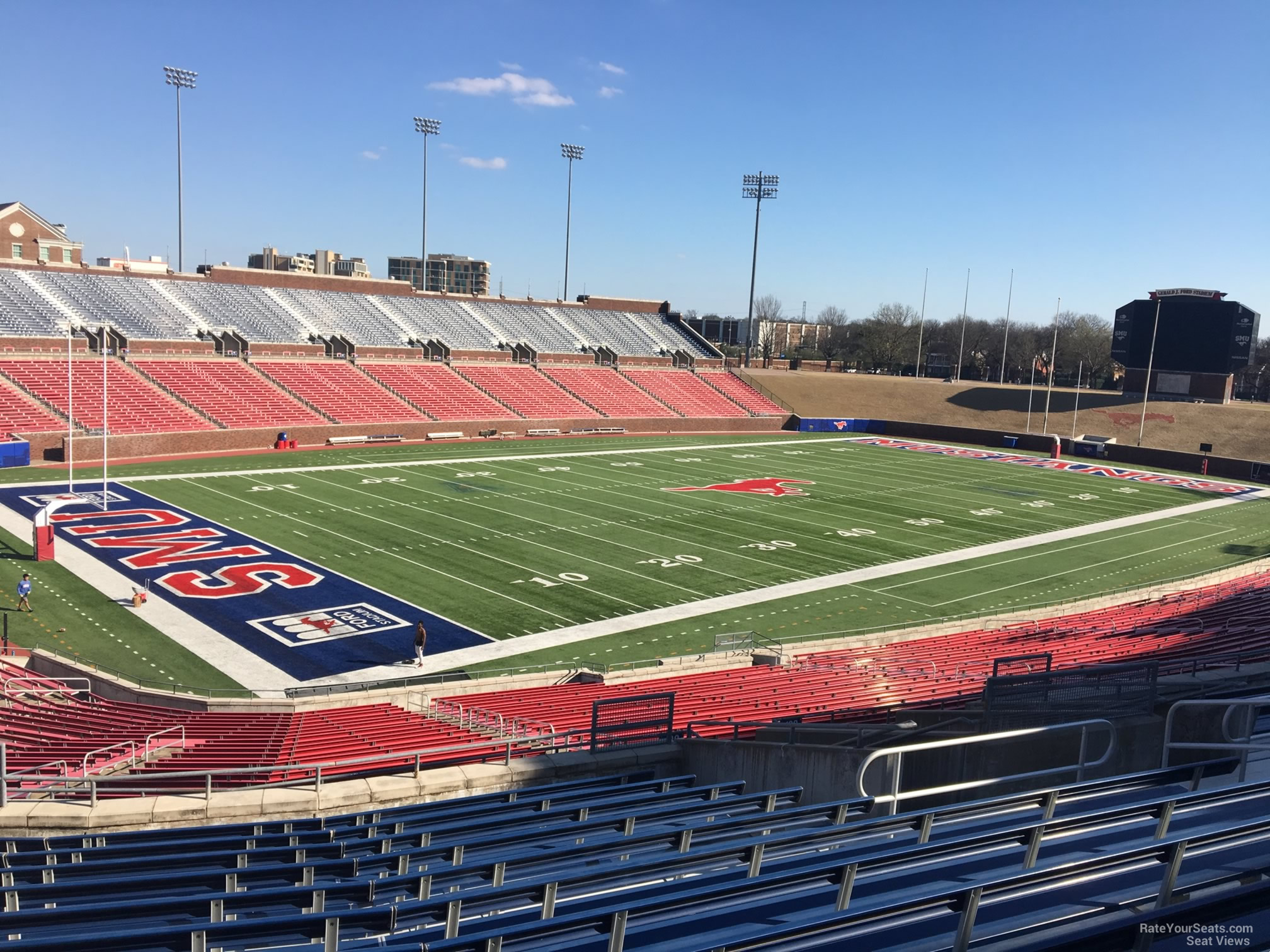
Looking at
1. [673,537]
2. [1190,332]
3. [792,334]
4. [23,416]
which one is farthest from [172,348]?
[792,334]

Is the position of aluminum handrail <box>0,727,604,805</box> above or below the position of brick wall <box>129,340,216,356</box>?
below

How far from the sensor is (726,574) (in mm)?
28375

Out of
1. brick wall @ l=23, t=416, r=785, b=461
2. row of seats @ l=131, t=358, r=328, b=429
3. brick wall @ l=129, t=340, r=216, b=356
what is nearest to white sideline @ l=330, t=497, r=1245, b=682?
brick wall @ l=23, t=416, r=785, b=461

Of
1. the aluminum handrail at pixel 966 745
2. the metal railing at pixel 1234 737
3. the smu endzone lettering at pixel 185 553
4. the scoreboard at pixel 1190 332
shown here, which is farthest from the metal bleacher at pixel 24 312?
the scoreboard at pixel 1190 332

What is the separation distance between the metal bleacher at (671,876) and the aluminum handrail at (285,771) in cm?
88

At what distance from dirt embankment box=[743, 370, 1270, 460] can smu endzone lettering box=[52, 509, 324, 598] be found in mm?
50794

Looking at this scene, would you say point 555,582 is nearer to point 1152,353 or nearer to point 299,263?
point 1152,353

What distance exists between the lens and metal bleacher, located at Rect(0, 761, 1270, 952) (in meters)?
4.18

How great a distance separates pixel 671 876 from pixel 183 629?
62.2ft

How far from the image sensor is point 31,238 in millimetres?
75062

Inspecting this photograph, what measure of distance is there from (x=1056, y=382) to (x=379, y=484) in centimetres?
8406

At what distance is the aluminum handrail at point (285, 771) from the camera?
951 centimetres

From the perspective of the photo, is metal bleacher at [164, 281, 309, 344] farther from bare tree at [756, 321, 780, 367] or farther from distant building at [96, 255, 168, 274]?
bare tree at [756, 321, 780, 367]

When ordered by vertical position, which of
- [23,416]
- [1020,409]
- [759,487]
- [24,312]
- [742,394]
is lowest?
[759,487]
